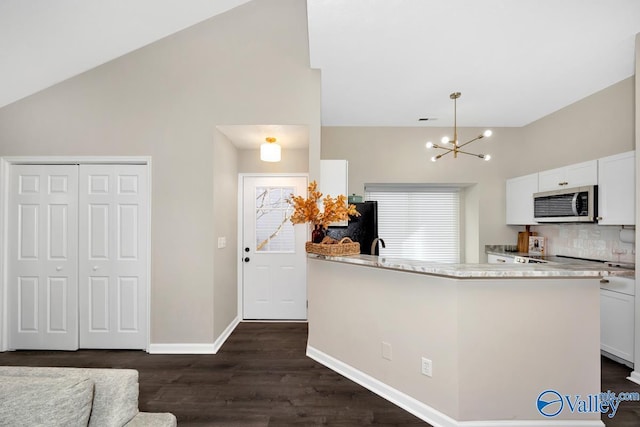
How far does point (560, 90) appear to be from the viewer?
346 centimetres

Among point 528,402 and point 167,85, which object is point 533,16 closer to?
point 528,402

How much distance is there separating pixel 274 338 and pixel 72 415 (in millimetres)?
2696

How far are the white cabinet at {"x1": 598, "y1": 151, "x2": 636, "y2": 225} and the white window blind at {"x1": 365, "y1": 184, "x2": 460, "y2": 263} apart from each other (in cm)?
196

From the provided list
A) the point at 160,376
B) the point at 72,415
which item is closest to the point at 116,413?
the point at 72,415

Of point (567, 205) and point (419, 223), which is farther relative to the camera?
point (419, 223)

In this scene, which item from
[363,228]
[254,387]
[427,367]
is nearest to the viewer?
[427,367]

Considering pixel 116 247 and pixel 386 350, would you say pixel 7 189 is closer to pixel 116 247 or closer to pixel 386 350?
pixel 116 247

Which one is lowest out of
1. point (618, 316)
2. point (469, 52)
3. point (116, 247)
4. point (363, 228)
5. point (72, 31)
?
point (618, 316)

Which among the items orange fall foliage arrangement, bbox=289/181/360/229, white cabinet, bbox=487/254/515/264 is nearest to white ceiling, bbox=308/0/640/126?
orange fall foliage arrangement, bbox=289/181/360/229

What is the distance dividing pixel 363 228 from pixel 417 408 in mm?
1838

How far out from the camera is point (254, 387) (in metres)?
2.60

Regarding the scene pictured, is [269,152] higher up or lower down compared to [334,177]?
higher up

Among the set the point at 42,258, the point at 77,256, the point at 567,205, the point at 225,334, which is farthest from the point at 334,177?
the point at 42,258

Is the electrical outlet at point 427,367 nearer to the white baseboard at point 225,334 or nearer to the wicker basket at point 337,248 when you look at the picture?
the wicker basket at point 337,248
